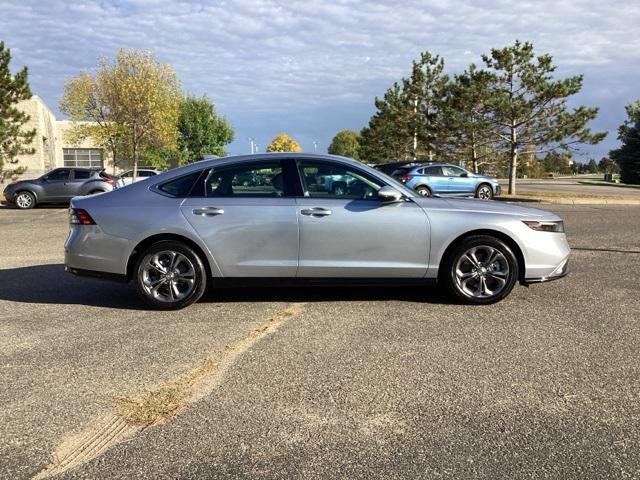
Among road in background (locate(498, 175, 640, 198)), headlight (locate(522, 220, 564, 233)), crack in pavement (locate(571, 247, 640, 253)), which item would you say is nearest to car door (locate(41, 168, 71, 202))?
crack in pavement (locate(571, 247, 640, 253))

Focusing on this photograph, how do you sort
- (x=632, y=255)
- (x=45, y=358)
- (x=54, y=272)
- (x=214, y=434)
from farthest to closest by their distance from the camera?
(x=632, y=255) → (x=54, y=272) → (x=45, y=358) → (x=214, y=434)

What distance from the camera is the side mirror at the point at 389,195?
18.1ft

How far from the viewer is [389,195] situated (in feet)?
18.2

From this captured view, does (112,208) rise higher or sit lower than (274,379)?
higher

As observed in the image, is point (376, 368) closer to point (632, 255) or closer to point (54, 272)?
point (54, 272)

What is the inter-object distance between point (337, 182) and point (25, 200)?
1845cm

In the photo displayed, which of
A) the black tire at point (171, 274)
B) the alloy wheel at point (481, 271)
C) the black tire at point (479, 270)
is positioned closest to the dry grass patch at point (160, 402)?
the black tire at point (171, 274)

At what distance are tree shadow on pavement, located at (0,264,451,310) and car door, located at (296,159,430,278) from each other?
526 mm

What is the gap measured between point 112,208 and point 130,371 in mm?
2210

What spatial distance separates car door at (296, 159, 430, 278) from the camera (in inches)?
219

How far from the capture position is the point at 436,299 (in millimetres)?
6043

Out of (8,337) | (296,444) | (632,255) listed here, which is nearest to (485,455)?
(296,444)

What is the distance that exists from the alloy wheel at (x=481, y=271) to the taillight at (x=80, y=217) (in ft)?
12.4

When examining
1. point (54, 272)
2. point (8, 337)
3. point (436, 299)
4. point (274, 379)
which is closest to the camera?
point (274, 379)
